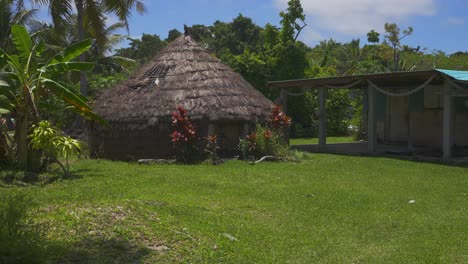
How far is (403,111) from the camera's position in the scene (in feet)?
68.7

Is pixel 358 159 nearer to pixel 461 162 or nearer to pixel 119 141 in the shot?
pixel 461 162

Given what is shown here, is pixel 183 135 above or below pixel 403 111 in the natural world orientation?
below

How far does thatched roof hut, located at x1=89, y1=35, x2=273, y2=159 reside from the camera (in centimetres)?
1562

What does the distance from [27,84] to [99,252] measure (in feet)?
23.9

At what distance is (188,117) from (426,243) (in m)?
9.82

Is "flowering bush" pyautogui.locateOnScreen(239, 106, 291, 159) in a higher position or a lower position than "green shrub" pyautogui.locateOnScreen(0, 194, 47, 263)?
higher

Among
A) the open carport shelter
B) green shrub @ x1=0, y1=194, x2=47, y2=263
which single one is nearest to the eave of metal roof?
the open carport shelter

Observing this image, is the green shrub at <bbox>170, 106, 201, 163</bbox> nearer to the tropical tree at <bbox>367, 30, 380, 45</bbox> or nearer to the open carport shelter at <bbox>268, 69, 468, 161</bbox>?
the open carport shelter at <bbox>268, 69, 468, 161</bbox>

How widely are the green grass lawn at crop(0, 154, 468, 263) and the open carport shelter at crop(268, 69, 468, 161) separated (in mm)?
5053

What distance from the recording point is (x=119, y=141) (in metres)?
16.2

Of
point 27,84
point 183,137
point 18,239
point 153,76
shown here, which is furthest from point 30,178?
point 153,76

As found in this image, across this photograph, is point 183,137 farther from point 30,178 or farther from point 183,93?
point 30,178

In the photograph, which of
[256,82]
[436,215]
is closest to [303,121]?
[256,82]

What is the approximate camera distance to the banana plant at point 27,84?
11.4 m
